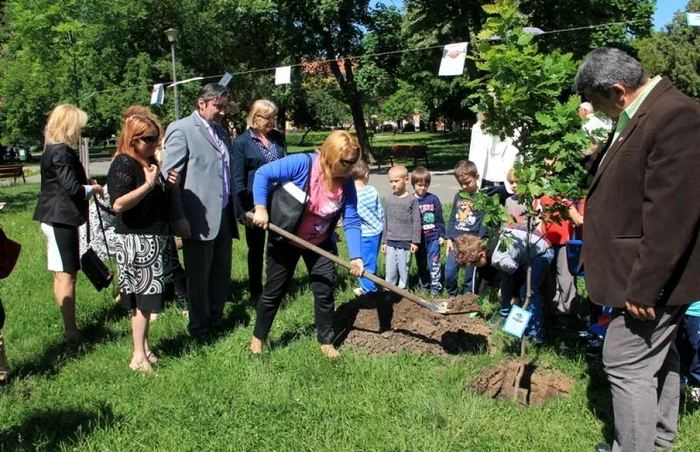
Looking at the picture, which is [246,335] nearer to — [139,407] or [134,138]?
[139,407]

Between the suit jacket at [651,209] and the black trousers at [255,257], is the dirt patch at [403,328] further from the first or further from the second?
the suit jacket at [651,209]

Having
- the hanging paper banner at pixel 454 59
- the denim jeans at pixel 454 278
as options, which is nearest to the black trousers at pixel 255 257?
the denim jeans at pixel 454 278

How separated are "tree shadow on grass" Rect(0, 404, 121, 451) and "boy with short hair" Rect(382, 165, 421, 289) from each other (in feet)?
10.1

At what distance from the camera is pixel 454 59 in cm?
1177

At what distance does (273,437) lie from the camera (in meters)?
3.16

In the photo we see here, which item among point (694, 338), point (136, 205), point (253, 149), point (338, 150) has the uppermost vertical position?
point (338, 150)

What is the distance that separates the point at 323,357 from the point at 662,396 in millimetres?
2187

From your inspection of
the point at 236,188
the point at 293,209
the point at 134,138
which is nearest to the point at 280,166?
the point at 293,209

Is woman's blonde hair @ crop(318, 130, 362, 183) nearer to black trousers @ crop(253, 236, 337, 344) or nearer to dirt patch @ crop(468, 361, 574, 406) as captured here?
black trousers @ crop(253, 236, 337, 344)

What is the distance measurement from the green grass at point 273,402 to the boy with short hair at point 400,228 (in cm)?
132

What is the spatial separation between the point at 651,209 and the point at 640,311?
0.45 meters

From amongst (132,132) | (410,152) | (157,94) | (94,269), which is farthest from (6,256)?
(410,152)

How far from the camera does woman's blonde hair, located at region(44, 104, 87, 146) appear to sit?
4.29 metres

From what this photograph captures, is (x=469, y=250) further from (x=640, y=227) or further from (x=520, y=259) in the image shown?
(x=640, y=227)
